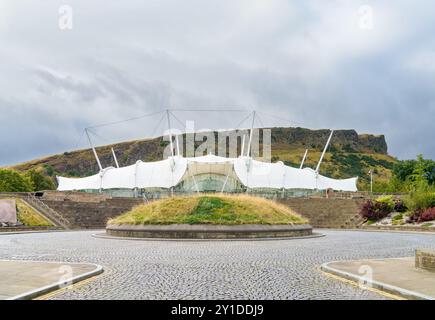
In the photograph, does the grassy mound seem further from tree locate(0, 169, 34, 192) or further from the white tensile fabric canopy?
tree locate(0, 169, 34, 192)

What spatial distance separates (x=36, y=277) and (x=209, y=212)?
16875 mm

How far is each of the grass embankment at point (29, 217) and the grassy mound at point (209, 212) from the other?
13.0 meters

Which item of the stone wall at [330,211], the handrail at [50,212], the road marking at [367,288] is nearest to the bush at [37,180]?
the handrail at [50,212]

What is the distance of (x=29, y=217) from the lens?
3922 cm

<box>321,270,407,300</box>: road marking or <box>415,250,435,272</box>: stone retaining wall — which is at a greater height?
<box>415,250,435,272</box>: stone retaining wall

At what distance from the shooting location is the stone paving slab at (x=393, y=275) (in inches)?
353

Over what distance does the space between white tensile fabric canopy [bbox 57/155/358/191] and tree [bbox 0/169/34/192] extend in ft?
37.7

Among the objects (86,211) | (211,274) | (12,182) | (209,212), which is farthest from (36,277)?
(12,182)

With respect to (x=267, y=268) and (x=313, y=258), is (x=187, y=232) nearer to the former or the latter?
(x=313, y=258)

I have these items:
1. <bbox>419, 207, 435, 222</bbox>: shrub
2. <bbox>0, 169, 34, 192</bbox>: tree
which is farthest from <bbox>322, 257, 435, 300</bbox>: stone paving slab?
<bbox>0, 169, 34, 192</bbox>: tree

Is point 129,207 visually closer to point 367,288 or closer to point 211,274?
point 211,274

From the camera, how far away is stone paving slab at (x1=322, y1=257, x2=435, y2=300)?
29.4ft

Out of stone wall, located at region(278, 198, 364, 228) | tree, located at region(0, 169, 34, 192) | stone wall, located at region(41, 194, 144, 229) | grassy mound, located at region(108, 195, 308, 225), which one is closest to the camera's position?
grassy mound, located at region(108, 195, 308, 225)
